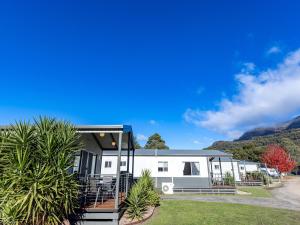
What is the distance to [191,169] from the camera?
62.0ft

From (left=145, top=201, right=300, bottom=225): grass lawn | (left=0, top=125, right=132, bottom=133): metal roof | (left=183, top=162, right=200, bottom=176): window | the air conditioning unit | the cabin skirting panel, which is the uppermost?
(left=0, top=125, right=132, bottom=133): metal roof

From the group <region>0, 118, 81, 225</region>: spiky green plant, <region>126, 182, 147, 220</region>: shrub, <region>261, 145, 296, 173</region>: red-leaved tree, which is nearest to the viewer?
<region>0, 118, 81, 225</region>: spiky green plant

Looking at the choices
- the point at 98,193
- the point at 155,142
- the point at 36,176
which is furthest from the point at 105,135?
the point at 155,142

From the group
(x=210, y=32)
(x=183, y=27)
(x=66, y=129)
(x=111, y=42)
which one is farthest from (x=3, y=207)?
(x=210, y=32)

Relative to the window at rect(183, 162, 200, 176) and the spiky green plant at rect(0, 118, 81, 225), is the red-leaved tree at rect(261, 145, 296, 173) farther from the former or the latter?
the spiky green plant at rect(0, 118, 81, 225)

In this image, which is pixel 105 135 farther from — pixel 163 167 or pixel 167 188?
pixel 163 167

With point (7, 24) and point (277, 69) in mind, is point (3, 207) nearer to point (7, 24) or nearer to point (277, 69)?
point (7, 24)

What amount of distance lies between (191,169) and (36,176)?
15804mm

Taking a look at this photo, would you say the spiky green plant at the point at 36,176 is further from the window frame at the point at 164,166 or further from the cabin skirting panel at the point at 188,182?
the window frame at the point at 164,166

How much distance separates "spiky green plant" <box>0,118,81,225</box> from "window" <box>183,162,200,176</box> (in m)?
14.3

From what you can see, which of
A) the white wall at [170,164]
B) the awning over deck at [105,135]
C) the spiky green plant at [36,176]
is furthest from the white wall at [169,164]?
the spiky green plant at [36,176]

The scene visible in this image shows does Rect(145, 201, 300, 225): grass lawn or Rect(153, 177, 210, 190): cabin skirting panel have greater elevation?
Rect(153, 177, 210, 190): cabin skirting panel

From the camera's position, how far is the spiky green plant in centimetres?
518

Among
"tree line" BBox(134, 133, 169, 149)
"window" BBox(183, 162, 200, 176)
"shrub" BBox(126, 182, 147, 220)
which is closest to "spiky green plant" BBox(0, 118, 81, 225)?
"shrub" BBox(126, 182, 147, 220)
